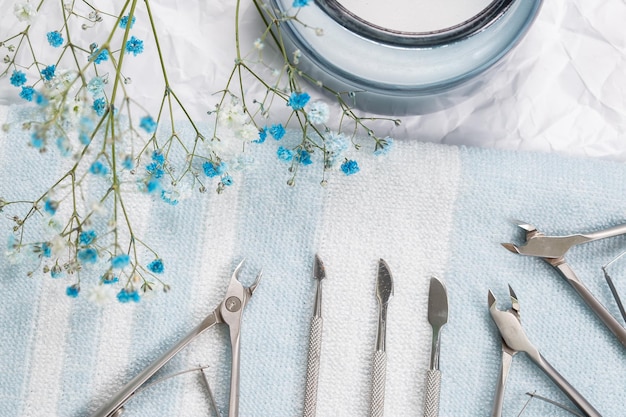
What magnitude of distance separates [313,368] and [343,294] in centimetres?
Result: 6

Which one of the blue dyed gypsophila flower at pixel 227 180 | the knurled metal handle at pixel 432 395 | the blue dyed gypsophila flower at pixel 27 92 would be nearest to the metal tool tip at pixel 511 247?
the knurled metal handle at pixel 432 395

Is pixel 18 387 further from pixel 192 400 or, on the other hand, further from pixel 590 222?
pixel 590 222

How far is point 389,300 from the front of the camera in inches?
22.7

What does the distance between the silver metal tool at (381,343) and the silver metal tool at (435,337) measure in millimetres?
32

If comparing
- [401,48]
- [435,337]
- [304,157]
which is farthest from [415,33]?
[435,337]

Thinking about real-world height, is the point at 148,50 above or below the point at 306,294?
above

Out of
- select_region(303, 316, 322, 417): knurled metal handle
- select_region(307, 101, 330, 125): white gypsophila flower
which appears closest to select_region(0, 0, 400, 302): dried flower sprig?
select_region(307, 101, 330, 125): white gypsophila flower

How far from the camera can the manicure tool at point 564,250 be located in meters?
0.58

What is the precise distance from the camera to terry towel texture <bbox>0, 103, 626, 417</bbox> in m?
0.58

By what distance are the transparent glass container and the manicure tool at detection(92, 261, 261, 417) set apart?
167mm

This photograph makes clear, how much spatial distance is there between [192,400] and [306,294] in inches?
4.5

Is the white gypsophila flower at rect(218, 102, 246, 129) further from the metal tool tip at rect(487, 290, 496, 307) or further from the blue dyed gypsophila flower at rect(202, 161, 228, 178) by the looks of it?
the metal tool tip at rect(487, 290, 496, 307)

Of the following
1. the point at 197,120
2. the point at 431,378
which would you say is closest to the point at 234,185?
the point at 197,120

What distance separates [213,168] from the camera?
524 millimetres
